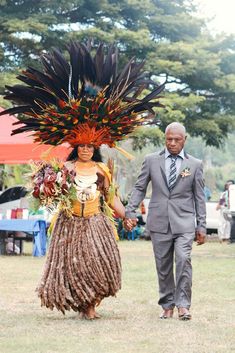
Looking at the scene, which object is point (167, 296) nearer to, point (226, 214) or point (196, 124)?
point (226, 214)

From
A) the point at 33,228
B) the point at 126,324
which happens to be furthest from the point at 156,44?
the point at 126,324

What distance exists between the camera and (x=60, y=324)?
8.88 m

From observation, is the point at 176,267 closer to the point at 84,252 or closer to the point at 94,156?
the point at 84,252

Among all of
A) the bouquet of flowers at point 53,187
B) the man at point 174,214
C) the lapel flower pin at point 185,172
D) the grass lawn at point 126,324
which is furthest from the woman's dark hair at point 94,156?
the grass lawn at point 126,324

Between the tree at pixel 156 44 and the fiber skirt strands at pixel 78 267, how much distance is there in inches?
741

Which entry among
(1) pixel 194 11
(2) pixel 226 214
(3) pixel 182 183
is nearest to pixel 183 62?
(1) pixel 194 11

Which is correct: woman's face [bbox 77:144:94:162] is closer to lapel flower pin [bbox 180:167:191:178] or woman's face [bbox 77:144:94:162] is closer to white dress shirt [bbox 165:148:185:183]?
white dress shirt [bbox 165:148:185:183]

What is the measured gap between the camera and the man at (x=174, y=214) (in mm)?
9375

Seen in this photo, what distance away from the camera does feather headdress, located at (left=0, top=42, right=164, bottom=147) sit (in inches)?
369

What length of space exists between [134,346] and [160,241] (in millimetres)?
2019

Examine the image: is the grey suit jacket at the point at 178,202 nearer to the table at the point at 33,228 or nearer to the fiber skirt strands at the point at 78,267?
the fiber skirt strands at the point at 78,267

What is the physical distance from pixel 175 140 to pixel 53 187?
4.13ft

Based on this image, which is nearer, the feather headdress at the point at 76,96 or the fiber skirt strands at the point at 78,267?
the fiber skirt strands at the point at 78,267

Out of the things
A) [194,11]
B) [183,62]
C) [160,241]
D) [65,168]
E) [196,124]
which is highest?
[194,11]
